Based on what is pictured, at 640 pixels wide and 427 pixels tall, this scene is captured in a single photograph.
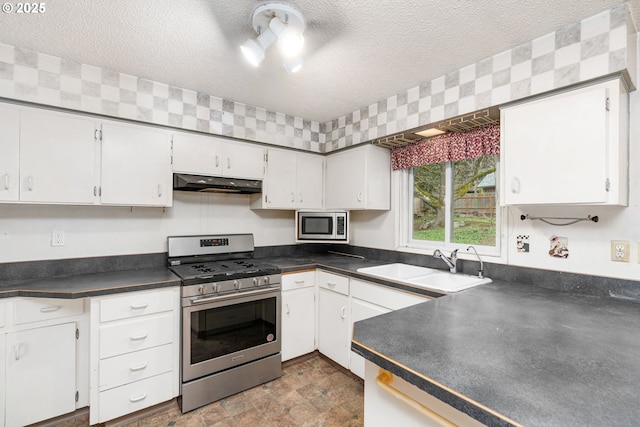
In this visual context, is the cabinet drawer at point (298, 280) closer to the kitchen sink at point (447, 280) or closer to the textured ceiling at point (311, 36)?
the kitchen sink at point (447, 280)

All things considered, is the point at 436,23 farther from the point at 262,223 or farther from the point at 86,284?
the point at 86,284

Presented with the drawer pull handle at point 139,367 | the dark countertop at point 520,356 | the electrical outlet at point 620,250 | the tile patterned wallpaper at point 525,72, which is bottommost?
the drawer pull handle at point 139,367

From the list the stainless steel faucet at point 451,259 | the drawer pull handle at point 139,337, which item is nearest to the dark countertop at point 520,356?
the stainless steel faucet at point 451,259

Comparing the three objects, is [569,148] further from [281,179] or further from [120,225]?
[120,225]

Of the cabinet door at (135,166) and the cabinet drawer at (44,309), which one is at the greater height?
the cabinet door at (135,166)

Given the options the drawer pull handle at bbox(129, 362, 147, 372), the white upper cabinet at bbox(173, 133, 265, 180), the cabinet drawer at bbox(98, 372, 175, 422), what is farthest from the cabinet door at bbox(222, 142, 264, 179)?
the cabinet drawer at bbox(98, 372, 175, 422)

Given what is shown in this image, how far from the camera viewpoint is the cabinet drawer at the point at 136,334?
72.1 inches

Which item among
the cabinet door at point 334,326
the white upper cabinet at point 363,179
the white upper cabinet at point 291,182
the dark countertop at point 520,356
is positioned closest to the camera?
the dark countertop at point 520,356

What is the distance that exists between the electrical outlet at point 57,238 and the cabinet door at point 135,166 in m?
0.42

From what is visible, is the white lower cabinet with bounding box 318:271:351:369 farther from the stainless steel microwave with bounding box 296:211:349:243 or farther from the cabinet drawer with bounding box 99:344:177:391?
the cabinet drawer with bounding box 99:344:177:391

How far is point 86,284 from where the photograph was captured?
1880mm

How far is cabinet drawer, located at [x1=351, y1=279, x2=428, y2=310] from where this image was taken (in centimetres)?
196

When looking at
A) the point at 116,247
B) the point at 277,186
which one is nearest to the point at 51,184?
the point at 116,247

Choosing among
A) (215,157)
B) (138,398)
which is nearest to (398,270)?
(215,157)
